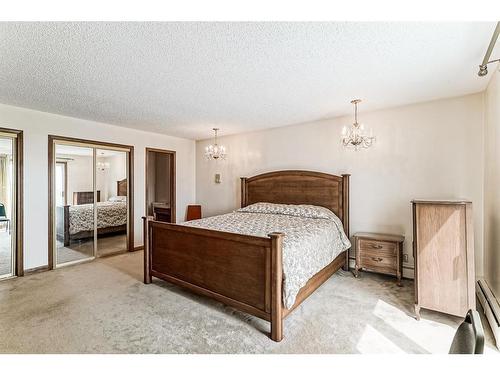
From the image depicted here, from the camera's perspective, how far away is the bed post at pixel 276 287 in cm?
196

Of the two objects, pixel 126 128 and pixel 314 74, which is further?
pixel 126 128

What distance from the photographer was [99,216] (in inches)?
174

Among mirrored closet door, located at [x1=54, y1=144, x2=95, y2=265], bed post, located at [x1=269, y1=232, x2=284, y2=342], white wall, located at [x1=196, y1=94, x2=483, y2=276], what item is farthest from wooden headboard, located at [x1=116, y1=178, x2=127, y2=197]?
bed post, located at [x1=269, y1=232, x2=284, y2=342]

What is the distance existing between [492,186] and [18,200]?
224 inches

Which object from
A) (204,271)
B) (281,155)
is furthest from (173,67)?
(281,155)

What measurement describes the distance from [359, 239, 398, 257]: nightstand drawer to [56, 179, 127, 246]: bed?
162 inches

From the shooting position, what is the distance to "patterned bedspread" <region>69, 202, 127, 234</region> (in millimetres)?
4105

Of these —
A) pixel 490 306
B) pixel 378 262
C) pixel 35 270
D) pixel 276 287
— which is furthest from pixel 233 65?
pixel 35 270

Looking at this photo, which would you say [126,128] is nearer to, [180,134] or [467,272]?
[180,134]

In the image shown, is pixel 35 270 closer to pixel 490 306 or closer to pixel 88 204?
pixel 88 204

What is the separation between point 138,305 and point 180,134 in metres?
3.44

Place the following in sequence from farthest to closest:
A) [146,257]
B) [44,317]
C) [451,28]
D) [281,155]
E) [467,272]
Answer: [281,155] < [146,257] < [44,317] < [467,272] < [451,28]

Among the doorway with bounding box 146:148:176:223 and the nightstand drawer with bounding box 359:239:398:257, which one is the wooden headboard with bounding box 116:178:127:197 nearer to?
the doorway with bounding box 146:148:176:223

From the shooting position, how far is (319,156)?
4.00 m
